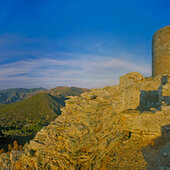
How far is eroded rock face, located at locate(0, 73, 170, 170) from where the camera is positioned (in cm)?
508

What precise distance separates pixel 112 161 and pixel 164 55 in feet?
43.2

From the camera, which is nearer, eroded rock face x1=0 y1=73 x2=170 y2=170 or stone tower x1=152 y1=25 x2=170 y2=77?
eroded rock face x1=0 y1=73 x2=170 y2=170

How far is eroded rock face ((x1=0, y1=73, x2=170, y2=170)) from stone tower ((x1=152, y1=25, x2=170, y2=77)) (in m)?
9.41

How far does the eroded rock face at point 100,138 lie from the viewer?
16.7 feet

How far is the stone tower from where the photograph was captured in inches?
516

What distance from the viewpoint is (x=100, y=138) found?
18.6ft

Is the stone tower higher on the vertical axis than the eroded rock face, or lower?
higher

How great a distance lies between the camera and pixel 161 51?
13.6 meters

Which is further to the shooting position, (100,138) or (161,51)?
(161,51)

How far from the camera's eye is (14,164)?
5555 millimetres

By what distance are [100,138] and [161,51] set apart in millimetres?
13143

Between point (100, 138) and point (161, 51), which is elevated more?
point (161, 51)

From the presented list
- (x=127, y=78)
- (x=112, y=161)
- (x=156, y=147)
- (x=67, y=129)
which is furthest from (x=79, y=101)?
(x=127, y=78)

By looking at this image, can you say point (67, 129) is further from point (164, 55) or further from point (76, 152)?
point (164, 55)
